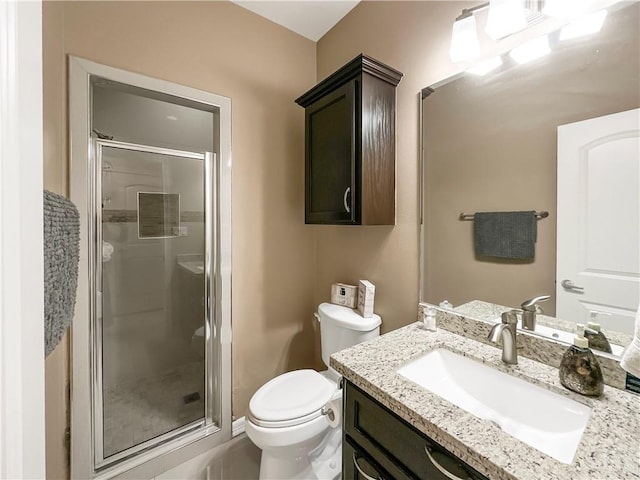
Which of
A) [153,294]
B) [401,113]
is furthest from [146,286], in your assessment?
[401,113]

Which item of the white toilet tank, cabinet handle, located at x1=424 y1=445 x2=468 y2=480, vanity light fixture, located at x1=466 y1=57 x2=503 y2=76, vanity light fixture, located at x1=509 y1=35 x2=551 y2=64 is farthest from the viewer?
the white toilet tank

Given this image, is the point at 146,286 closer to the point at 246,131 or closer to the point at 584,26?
the point at 246,131

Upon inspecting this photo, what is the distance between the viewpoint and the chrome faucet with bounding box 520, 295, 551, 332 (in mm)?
997

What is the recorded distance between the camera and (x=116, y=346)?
1.87m

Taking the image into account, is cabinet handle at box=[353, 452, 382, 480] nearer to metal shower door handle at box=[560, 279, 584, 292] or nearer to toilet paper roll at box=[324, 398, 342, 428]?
toilet paper roll at box=[324, 398, 342, 428]

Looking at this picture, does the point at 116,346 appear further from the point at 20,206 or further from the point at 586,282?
the point at 586,282

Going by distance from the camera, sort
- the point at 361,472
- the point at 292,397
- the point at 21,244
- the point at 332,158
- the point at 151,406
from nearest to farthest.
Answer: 1. the point at 21,244
2. the point at 361,472
3. the point at 292,397
4. the point at 332,158
5. the point at 151,406

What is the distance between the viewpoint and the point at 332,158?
1.47m

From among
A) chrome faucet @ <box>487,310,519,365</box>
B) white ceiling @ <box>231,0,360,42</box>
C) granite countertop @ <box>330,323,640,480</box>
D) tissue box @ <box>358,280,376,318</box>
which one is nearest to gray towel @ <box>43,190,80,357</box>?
granite countertop @ <box>330,323,640,480</box>

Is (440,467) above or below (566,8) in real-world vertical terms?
below

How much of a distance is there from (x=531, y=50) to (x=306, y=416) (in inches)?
63.8

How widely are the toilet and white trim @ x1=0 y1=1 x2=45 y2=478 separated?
0.84m

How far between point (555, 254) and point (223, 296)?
1.51 metres

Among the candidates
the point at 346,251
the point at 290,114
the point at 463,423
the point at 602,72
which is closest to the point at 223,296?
the point at 346,251
